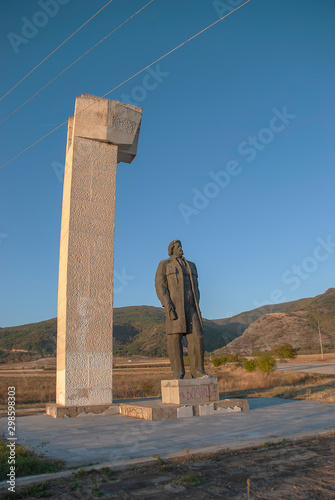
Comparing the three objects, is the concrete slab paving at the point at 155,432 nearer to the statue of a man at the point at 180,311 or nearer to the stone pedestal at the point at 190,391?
the stone pedestal at the point at 190,391

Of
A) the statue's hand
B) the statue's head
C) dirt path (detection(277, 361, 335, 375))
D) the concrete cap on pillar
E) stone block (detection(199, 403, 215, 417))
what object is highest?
the concrete cap on pillar

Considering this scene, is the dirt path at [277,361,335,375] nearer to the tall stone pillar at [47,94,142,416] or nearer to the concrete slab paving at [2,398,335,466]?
the concrete slab paving at [2,398,335,466]

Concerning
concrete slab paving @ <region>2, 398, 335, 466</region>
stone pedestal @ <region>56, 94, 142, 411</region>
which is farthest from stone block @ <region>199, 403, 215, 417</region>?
stone pedestal @ <region>56, 94, 142, 411</region>

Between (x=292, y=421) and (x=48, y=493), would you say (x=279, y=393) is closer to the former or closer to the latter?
(x=292, y=421)

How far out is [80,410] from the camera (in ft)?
24.6

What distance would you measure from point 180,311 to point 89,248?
7.57 ft

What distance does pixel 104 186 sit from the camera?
28.6 ft

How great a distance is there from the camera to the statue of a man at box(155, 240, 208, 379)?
7.82 metres

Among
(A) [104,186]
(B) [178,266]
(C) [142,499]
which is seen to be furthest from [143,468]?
(A) [104,186]

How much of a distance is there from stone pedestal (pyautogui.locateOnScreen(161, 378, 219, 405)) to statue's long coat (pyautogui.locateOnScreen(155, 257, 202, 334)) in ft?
3.19

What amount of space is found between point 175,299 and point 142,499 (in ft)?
16.9

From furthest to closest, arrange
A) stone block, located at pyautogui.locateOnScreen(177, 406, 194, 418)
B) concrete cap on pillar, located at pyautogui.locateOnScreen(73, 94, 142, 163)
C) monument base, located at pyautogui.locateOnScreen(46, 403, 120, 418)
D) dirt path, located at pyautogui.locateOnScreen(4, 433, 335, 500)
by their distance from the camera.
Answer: concrete cap on pillar, located at pyautogui.locateOnScreen(73, 94, 142, 163)
monument base, located at pyautogui.locateOnScreen(46, 403, 120, 418)
stone block, located at pyautogui.locateOnScreen(177, 406, 194, 418)
dirt path, located at pyautogui.locateOnScreen(4, 433, 335, 500)

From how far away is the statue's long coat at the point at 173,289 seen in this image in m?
7.83

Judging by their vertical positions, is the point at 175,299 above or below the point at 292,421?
above
